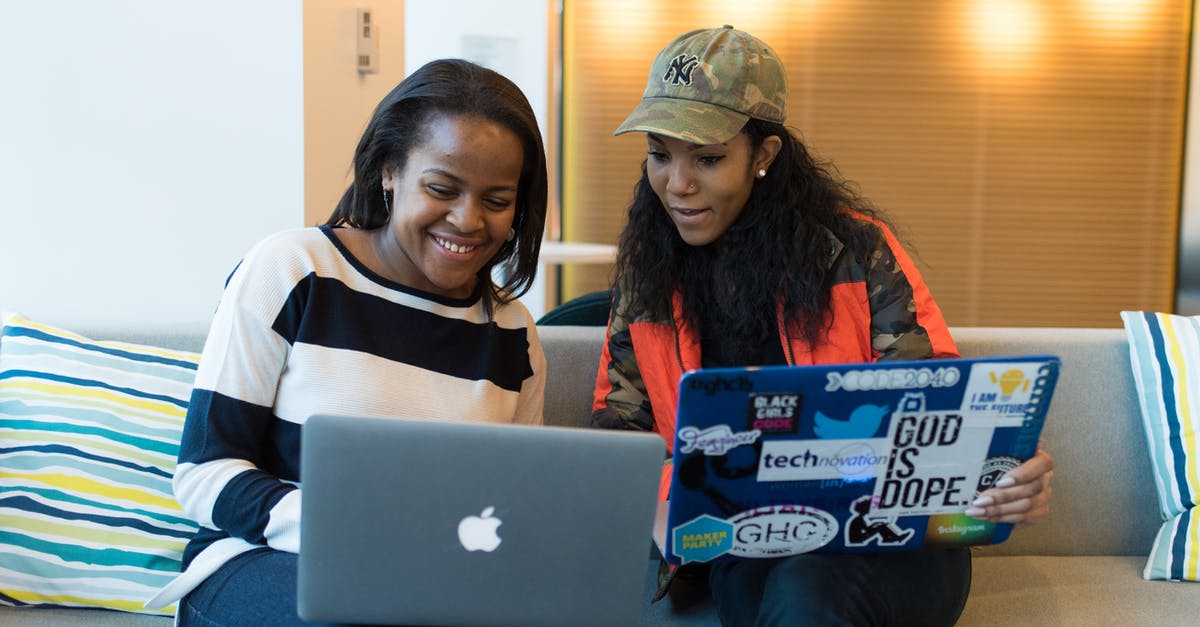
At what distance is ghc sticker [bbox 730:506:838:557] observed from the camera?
1267 millimetres

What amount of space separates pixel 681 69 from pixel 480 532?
2.84 ft

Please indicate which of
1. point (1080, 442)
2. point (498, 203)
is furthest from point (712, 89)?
point (1080, 442)

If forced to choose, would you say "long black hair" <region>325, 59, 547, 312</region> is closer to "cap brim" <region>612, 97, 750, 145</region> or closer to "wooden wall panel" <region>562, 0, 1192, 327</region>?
"cap brim" <region>612, 97, 750, 145</region>

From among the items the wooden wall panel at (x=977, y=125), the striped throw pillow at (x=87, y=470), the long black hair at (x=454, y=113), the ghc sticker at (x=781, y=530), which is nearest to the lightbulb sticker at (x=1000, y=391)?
the ghc sticker at (x=781, y=530)

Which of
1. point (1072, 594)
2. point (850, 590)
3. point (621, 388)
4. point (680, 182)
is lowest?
point (1072, 594)

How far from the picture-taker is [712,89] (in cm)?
161

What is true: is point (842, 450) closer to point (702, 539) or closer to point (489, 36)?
point (702, 539)

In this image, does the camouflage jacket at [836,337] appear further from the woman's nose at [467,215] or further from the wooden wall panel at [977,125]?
the wooden wall panel at [977,125]

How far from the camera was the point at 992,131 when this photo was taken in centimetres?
460

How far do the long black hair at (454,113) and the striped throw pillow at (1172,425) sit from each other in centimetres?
104

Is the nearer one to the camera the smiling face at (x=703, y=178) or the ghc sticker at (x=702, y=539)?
the ghc sticker at (x=702, y=539)

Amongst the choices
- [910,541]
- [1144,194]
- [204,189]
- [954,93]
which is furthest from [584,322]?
[1144,194]

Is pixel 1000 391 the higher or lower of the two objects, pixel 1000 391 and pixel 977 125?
the lower

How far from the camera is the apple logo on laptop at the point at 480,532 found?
1.04 metres
